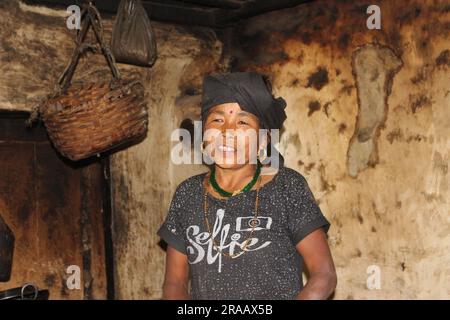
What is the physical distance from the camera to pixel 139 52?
353 centimetres

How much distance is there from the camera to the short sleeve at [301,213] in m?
2.24

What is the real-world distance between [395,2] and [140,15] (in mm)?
1230

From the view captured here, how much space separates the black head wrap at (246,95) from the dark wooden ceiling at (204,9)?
1.35 m

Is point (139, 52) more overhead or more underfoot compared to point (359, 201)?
more overhead

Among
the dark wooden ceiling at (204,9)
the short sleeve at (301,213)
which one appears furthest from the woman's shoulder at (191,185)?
the dark wooden ceiling at (204,9)

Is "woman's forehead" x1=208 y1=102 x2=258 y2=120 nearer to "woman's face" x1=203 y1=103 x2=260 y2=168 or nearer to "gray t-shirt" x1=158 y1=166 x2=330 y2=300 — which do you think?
"woman's face" x1=203 y1=103 x2=260 y2=168

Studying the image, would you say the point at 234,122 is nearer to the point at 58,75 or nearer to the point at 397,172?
the point at 397,172

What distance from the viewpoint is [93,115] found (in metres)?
3.01

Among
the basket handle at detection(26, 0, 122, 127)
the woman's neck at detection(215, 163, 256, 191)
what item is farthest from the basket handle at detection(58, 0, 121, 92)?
the woman's neck at detection(215, 163, 256, 191)

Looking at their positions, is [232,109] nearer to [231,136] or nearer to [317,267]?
[231,136]

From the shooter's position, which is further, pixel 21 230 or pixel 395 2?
pixel 21 230

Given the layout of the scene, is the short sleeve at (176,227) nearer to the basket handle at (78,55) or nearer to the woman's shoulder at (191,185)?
the woman's shoulder at (191,185)

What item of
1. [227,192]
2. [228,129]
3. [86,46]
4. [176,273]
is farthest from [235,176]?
[86,46]

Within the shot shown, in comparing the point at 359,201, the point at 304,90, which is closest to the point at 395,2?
the point at 304,90
